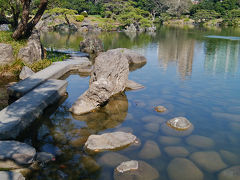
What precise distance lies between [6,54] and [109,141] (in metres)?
9.21

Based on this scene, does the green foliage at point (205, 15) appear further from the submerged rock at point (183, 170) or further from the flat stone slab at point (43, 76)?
the submerged rock at point (183, 170)

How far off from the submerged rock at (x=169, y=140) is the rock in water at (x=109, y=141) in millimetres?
859

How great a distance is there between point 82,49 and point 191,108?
14.9 metres

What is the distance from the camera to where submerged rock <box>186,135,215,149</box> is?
23.5ft

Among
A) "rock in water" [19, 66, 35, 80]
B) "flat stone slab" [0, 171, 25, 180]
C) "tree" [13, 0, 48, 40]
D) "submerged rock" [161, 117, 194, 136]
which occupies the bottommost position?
"submerged rock" [161, 117, 194, 136]

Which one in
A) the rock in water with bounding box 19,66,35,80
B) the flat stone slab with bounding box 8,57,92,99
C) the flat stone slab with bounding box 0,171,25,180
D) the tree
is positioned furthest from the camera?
the tree

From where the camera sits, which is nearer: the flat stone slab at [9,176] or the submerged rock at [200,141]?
the flat stone slab at [9,176]

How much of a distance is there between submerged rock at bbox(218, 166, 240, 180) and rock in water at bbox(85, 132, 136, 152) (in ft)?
8.21

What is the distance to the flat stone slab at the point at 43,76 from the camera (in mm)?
9742

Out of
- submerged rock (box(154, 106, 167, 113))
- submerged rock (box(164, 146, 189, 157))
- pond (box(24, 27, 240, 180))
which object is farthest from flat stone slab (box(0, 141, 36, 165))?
submerged rock (box(154, 106, 167, 113))

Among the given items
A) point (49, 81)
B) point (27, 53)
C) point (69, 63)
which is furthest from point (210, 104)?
point (27, 53)

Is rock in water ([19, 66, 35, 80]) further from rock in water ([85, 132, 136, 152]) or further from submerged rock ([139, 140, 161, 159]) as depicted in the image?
submerged rock ([139, 140, 161, 159])

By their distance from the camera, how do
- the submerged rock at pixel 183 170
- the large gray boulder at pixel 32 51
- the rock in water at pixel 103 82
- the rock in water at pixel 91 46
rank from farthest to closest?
the rock in water at pixel 91 46, the large gray boulder at pixel 32 51, the rock in water at pixel 103 82, the submerged rock at pixel 183 170

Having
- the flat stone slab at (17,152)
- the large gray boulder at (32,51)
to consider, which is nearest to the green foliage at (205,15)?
the large gray boulder at (32,51)
